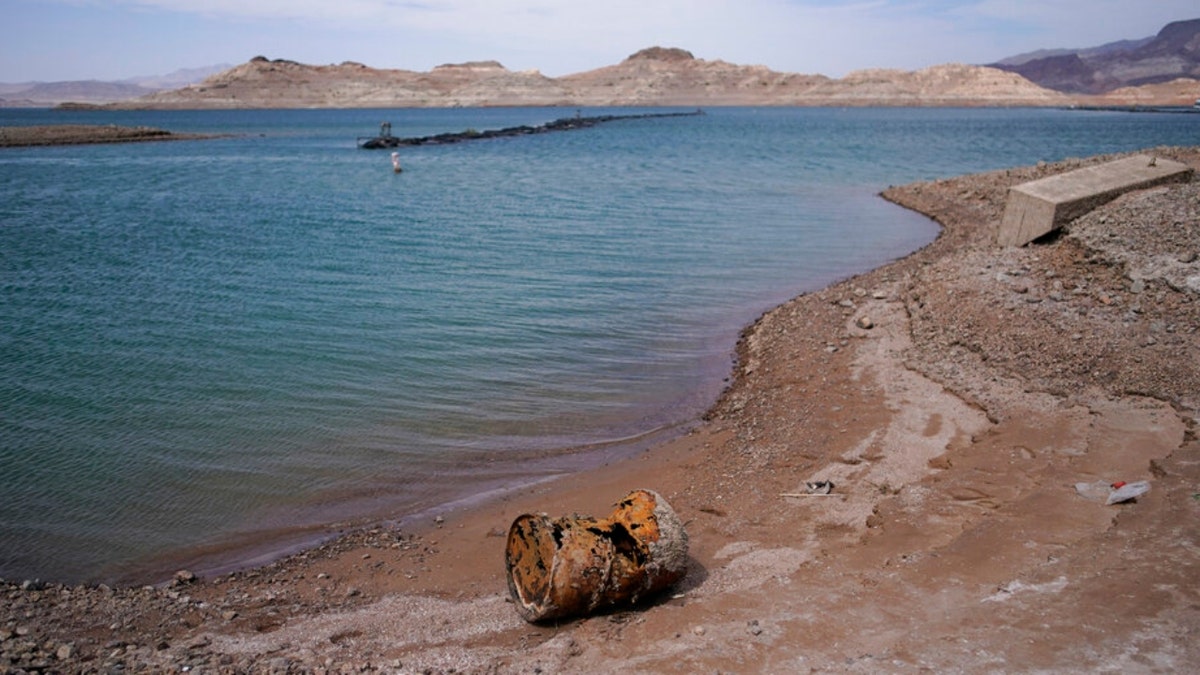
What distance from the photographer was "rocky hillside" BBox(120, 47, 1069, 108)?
532 ft

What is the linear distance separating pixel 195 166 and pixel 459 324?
122 feet

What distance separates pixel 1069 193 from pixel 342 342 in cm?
1261

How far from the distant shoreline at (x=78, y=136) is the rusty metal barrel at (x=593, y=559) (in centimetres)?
6427

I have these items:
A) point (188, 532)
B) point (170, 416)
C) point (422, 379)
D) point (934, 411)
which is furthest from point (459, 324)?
point (934, 411)

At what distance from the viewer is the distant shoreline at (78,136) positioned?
56.4m

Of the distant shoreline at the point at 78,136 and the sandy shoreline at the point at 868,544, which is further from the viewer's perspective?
the distant shoreline at the point at 78,136

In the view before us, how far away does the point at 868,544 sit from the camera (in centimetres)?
635

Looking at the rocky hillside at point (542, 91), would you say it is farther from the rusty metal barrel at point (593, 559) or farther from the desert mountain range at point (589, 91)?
the rusty metal barrel at point (593, 559)

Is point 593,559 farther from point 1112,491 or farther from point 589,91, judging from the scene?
point 589,91

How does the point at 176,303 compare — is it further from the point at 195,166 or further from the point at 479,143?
the point at 479,143

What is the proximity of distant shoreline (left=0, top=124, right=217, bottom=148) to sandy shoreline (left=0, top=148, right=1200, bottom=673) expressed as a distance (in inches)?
2458

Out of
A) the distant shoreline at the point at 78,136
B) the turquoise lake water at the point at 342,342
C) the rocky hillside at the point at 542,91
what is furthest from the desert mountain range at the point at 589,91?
the turquoise lake water at the point at 342,342

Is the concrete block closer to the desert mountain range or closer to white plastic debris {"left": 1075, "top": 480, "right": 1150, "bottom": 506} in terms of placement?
white plastic debris {"left": 1075, "top": 480, "right": 1150, "bottom": 506}

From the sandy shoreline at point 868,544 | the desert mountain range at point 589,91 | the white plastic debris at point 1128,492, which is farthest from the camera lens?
the desert mountain range at point 589,91
